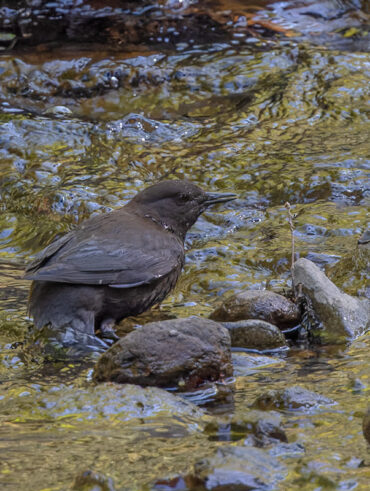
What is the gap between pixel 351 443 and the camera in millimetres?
3701

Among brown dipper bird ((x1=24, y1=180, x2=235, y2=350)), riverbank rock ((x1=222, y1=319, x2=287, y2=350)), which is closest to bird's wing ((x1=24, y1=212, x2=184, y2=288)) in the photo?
brown dipper bird ((x1=24, y1=180, x2=235, y2=350))

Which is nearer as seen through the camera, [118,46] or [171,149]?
[171,149]

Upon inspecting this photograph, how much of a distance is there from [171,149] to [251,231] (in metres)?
1.98

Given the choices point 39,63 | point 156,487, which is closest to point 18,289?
point 156,487

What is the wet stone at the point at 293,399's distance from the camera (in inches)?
165

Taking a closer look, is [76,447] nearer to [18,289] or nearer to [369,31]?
[18,289]

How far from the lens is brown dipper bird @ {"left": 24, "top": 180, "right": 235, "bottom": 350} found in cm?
576

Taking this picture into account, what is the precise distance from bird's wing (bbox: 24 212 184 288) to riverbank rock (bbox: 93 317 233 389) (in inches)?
45.1

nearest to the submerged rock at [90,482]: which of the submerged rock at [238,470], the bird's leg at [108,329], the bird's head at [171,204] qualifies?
the submerged rock at [238,470]


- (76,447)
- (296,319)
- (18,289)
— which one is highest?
(76,447)

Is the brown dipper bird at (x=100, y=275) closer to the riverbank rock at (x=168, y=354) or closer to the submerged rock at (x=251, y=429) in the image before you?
the riverbank rock at (x=168, y=354)

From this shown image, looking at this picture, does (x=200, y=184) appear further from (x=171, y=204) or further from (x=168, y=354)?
(x=168, y=354)

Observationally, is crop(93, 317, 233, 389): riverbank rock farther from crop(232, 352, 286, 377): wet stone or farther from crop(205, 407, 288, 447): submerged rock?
crop(205, 407, 288, 447): submerged rock

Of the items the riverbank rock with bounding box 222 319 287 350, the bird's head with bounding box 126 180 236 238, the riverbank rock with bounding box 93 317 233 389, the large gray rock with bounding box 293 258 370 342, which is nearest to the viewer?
the riverbank rock with bounding box 93 317 233 389
